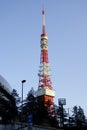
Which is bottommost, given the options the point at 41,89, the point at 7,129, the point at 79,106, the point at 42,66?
the point at 7,129

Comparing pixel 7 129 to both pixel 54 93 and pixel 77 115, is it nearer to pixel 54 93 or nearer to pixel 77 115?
pixel 77 115

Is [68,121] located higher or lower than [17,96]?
lower

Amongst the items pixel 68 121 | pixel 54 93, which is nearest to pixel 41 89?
pixel 54 93

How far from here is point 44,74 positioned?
282 ft

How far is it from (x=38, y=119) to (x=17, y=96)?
636 cm

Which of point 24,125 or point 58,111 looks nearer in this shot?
point 24,125

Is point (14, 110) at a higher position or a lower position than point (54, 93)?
lower

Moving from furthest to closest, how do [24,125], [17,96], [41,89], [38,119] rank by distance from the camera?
[41,89]
[17,96]
[38,119]
[24,125]

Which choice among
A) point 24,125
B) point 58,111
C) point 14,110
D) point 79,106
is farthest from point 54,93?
point 24,125

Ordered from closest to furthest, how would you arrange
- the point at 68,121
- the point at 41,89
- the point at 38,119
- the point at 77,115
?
the point at 38,119
the point at 68,121
the point at 77,115
the point at 41,89

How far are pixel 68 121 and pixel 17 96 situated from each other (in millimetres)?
12315

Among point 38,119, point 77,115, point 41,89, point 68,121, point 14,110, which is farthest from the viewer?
point 41,89

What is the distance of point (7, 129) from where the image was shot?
3353 cm

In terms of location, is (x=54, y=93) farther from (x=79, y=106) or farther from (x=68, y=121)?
(x=68, y=121)
